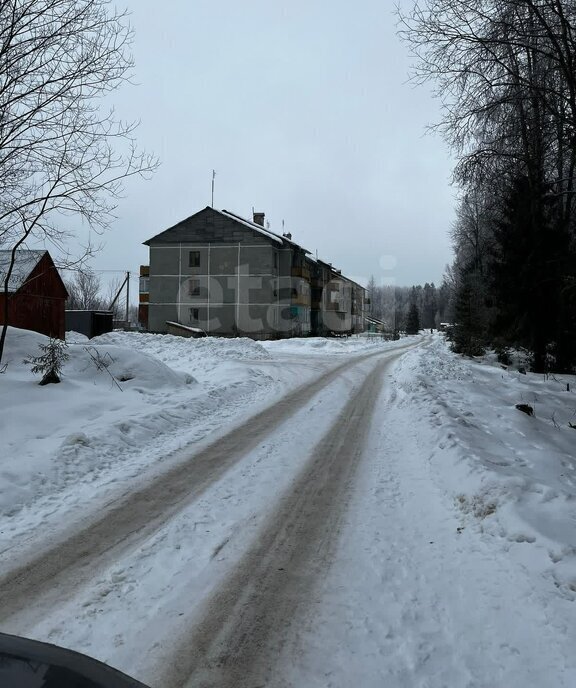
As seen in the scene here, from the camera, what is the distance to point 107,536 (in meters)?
4.20

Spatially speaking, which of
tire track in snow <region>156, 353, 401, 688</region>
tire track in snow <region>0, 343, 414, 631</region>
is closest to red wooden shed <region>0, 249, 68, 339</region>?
tire track in snow <region>0, 343, 414, 631</region>

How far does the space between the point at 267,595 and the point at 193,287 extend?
3983 centimetres

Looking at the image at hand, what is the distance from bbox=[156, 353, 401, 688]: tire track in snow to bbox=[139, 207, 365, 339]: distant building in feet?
116

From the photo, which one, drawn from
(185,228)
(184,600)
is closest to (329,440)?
(184,600)

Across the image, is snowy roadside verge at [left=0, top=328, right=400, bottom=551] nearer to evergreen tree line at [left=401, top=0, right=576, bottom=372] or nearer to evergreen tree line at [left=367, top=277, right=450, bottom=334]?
evergreen tree line at [left=401, top=0, right=576, bottom=372]

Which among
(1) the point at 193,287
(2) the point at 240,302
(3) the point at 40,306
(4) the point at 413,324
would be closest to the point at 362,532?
(3) the point at 40,306

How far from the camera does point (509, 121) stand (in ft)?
36.7

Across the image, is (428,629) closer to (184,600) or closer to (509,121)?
(184,600)

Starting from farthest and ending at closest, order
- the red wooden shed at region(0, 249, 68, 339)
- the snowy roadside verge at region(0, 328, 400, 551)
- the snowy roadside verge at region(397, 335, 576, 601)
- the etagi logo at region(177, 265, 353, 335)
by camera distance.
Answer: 1. the etagi logo at region(177, 265, 353, 335)
2. the red wooden shed at region(0, 249, 68, 339)
3. the snowy roadside verge at region(0, 328, 400, 551)
4. the snowy roadside verge at region(397, 335, 576, 601)

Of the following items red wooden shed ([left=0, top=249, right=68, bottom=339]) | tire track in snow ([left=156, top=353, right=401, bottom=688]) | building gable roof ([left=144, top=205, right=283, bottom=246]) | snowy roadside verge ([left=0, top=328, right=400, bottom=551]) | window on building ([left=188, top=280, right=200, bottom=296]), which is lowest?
Answer: tire track in snow ([left=156, top=353, right=401, bottom=688])

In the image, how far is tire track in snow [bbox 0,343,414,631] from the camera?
128 inches

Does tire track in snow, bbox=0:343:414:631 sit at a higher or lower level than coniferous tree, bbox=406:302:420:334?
lower

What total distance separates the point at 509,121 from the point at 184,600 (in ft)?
40.8

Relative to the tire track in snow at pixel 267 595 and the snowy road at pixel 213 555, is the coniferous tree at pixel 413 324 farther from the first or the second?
the tire track in snow at pixel 267 595
